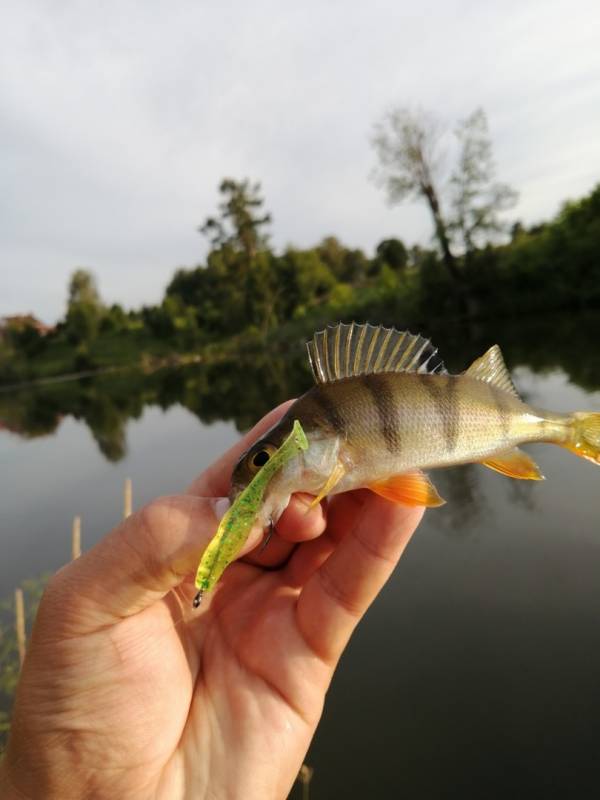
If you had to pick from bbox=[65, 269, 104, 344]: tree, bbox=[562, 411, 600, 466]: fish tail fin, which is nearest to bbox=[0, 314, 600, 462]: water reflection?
bbox=[562, 411, 600, 466]: fish tail fin

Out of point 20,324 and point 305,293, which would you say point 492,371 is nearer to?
point 305,293

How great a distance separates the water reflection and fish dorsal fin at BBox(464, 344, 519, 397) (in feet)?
17.1

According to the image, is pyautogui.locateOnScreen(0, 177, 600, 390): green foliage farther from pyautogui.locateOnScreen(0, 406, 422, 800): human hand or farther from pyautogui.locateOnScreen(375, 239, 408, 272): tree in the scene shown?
pyautogui.locateOnScreen(0, 406, 422, 800): human hand

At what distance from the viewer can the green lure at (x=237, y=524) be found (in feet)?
4.80

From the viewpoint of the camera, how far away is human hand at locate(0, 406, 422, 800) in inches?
64.7

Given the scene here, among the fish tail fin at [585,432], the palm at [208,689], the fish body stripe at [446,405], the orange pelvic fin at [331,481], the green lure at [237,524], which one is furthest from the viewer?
the fish tail fin at [585,432]

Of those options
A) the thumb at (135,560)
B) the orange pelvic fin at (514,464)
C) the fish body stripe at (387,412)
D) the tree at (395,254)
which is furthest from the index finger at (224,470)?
the tree at (395,254)

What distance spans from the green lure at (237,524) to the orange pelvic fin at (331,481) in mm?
252

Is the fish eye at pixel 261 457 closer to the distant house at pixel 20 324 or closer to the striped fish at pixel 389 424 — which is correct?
the striped fish at pixel 389 424

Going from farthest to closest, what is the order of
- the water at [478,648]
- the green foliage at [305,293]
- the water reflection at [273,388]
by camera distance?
the green foliage at [305,293]
the water reflection at [273,388]
the water at [478,648]

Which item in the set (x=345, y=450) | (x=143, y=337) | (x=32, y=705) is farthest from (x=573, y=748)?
(x=143, y=337)

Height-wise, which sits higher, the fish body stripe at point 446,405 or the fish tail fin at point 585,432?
the fish body stripe at point 446,405

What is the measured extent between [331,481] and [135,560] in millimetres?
767

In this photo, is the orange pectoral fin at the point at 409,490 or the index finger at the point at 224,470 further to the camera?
the index finger at the point at 224,470
